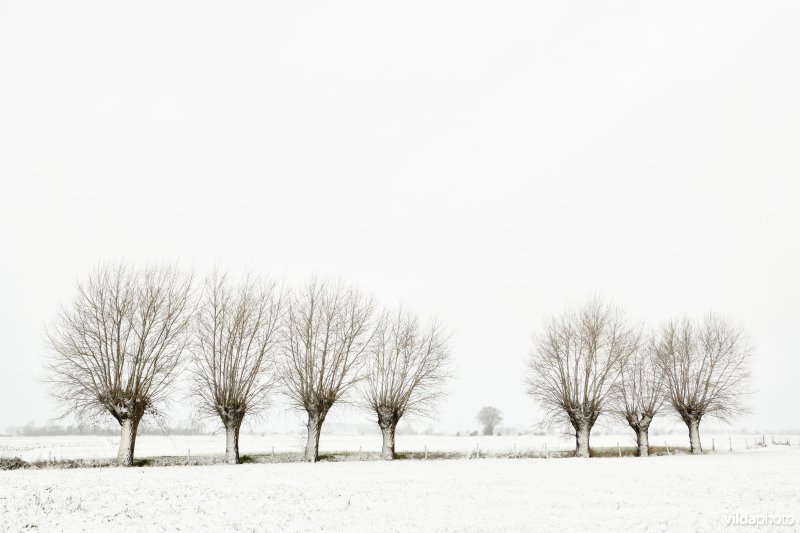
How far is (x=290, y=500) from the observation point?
76.4 ft

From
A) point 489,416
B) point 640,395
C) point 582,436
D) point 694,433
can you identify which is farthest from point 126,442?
point 489,416

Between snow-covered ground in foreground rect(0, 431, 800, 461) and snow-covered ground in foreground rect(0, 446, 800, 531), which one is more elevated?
snow-covered ground in foreground rect(0, 446, 800, 531)

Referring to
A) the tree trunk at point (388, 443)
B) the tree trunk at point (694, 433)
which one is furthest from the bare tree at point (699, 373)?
the tree trunk at point (388, 443)

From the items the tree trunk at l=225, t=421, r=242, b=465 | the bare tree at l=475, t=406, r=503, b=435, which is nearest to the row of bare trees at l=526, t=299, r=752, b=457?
the tree trunk at l=225, t=421, r=242, b=465

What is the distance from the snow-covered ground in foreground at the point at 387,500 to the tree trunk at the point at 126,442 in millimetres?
7084

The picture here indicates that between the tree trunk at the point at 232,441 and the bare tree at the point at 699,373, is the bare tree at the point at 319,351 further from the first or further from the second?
the bare tree at the point at 699,373

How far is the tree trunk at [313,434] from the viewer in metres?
42.8

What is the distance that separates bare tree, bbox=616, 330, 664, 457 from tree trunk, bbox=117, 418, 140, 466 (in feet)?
143

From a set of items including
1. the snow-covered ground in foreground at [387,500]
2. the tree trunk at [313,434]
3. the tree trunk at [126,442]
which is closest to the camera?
the snow-covered ground in foreground at [387,500]

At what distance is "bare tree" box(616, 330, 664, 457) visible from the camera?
178ft

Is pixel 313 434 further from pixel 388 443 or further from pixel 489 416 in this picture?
pixel 489 416

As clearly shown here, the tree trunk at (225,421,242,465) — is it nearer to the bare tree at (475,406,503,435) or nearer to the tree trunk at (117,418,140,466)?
the tree trunk at (117,418,140,466)

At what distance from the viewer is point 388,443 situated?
153 feet

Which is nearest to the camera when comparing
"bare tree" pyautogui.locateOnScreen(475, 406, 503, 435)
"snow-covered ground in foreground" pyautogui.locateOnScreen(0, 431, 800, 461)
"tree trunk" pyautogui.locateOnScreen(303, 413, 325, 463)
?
"tree trunk" pyautogui.locateOnScreen(303, 413, 325, 463)
